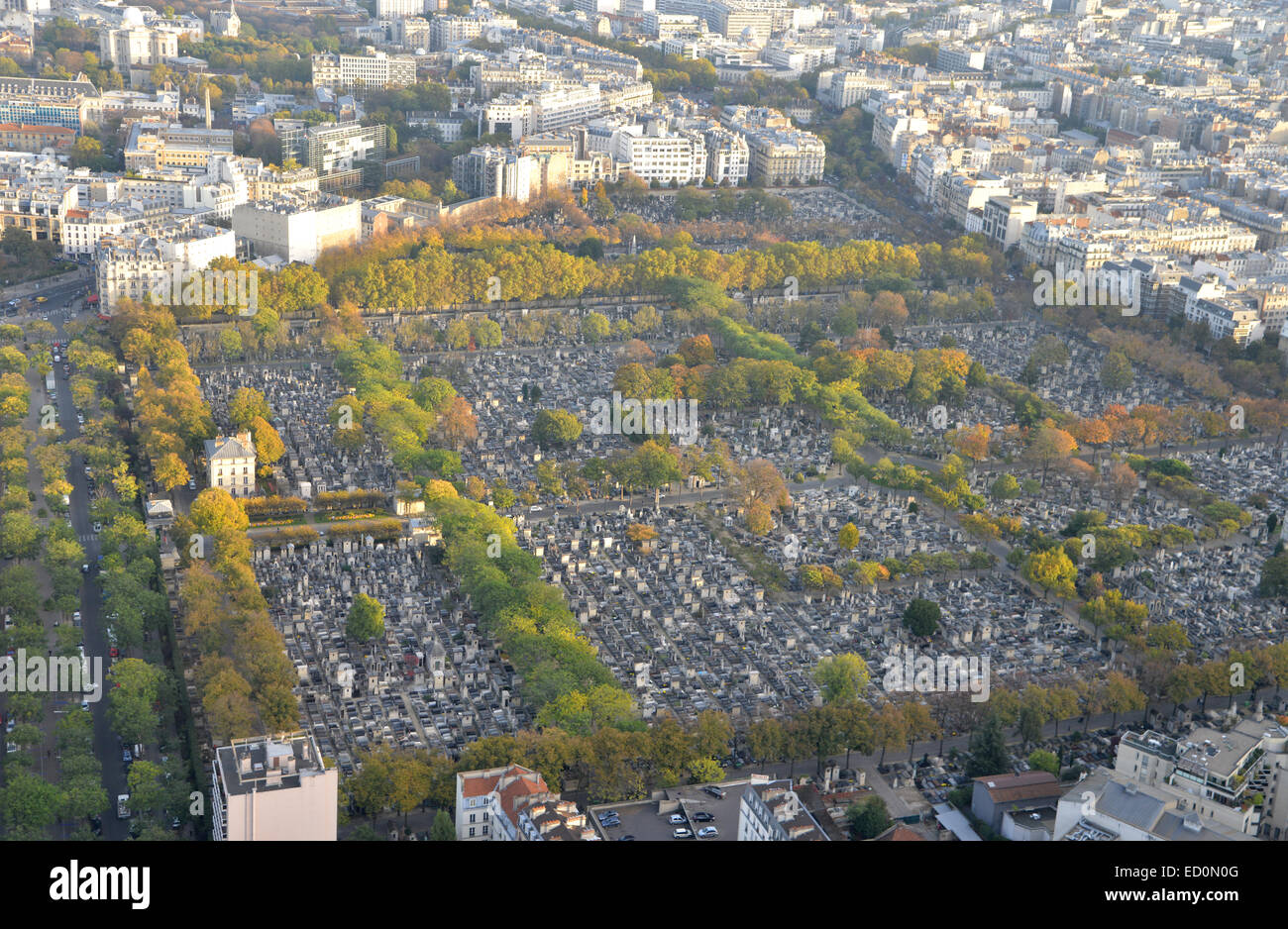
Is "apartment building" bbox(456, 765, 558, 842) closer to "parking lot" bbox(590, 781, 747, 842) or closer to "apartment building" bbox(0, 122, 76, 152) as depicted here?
"parking lot" bbox(590, 781, 747, 842)

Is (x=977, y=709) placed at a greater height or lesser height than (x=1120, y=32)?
lesser

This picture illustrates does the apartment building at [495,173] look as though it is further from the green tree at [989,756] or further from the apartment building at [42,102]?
the green tree at [989,756]

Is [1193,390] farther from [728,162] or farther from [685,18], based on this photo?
[685,18]

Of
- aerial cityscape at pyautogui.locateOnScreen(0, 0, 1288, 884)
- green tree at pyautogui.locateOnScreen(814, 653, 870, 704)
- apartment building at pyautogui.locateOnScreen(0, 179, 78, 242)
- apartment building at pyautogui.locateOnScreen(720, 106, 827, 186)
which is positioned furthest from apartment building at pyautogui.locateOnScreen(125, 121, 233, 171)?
green tree at pyautogui.locateOnScreen(814, 653, 870, 704)

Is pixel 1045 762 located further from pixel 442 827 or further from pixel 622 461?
pixel 622 461

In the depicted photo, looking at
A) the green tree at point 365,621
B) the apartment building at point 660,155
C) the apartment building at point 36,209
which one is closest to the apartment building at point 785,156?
the apartment building at point 660,155

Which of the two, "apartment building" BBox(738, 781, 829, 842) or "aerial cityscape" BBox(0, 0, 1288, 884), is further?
"aerial cityscape" BBox(0, 0, 1288, 884)
